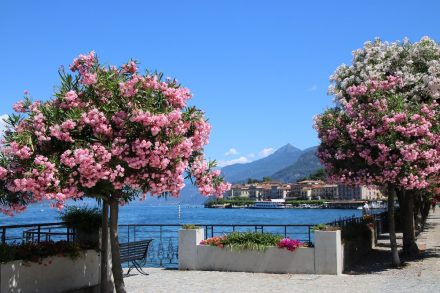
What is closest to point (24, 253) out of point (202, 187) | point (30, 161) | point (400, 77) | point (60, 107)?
point (30, 161)

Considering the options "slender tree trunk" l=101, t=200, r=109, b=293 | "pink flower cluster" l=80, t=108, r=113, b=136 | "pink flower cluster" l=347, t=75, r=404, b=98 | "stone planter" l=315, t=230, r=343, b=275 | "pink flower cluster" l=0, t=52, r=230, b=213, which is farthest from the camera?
"pink flower cluster" l=347, t=75, r=404, b=98

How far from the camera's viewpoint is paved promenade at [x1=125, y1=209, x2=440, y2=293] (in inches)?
462

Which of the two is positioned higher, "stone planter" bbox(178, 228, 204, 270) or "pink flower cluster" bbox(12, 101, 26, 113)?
"pink flower cluster" bbox(12, 101, 26, 113)

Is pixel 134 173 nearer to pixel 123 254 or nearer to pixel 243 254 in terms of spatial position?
pixel 123 254

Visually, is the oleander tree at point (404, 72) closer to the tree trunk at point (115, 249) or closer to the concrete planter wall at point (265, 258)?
the concrete planter wall at point (265, 258)

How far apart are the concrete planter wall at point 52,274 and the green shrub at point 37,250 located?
0.29 ft

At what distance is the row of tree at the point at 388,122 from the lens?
1438 cm

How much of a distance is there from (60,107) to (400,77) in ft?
35.0

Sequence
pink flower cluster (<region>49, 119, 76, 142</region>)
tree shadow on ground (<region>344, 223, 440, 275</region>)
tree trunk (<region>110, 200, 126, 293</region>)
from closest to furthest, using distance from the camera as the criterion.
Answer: pink flower cluster (<region>49, 119, 76, 142</region>) < tree trunk (<region>110, 200, 126, 293</region>) < tree shadow on ground (<region>344, 223, 440, 275</region>)

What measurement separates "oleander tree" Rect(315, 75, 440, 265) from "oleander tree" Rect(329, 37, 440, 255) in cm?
32

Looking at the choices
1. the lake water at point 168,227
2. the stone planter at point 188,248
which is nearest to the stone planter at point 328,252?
the lake water at point 168,227

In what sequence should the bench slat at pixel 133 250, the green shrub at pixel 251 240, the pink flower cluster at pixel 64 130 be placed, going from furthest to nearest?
the green shrub at pixel 251 240
the bench slat at pixel 133 250
the pink flower cluster at pixel 64 130

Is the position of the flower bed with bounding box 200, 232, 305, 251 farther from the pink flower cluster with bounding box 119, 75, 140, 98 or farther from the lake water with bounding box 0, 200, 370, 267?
the pink flower cluster with bounding box 119, 75, 140, 98

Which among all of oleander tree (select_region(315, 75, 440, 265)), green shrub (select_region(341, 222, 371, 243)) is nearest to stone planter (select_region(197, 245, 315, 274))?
green shrub (select_region(341, 222, 371, 243))
